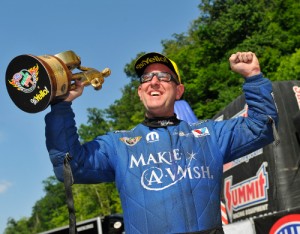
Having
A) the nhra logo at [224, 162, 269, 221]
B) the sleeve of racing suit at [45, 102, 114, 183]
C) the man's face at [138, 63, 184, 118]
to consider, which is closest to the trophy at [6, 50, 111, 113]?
the sleeve of racing suit at [45, 102, 114, 183]

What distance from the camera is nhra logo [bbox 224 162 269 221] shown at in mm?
8039

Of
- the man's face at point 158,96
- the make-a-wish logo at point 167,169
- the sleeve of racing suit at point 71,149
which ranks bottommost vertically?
the make-a-wish logo at point 167,169

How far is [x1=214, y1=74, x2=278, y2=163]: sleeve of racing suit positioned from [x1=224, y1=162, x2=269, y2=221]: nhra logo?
5.15 meters

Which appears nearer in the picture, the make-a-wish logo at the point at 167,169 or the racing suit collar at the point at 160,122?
Answer: the make-a-wish logo at the point at 167,169

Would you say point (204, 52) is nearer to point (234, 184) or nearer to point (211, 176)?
point (234, 184)

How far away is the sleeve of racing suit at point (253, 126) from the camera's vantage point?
2988mm

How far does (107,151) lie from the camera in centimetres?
297

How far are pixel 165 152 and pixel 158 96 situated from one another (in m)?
0.41

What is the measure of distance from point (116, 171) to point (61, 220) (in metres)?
66.0

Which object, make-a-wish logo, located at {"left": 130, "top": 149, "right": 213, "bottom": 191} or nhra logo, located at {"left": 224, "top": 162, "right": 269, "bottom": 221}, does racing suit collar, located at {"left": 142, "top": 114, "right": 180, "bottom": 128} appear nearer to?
make-a-wish logo, located at {"left": 130, "top": 149, "right": 213, "bottom": 191}

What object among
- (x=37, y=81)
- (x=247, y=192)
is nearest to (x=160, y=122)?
(x=37, y=81)

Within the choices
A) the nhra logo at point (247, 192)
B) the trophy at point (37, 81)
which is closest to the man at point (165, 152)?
the trophy at point (37, 81)

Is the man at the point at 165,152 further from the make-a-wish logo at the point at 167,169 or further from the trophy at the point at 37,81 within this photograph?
the trophy at the point at 37,81

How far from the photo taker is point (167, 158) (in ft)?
9.37
